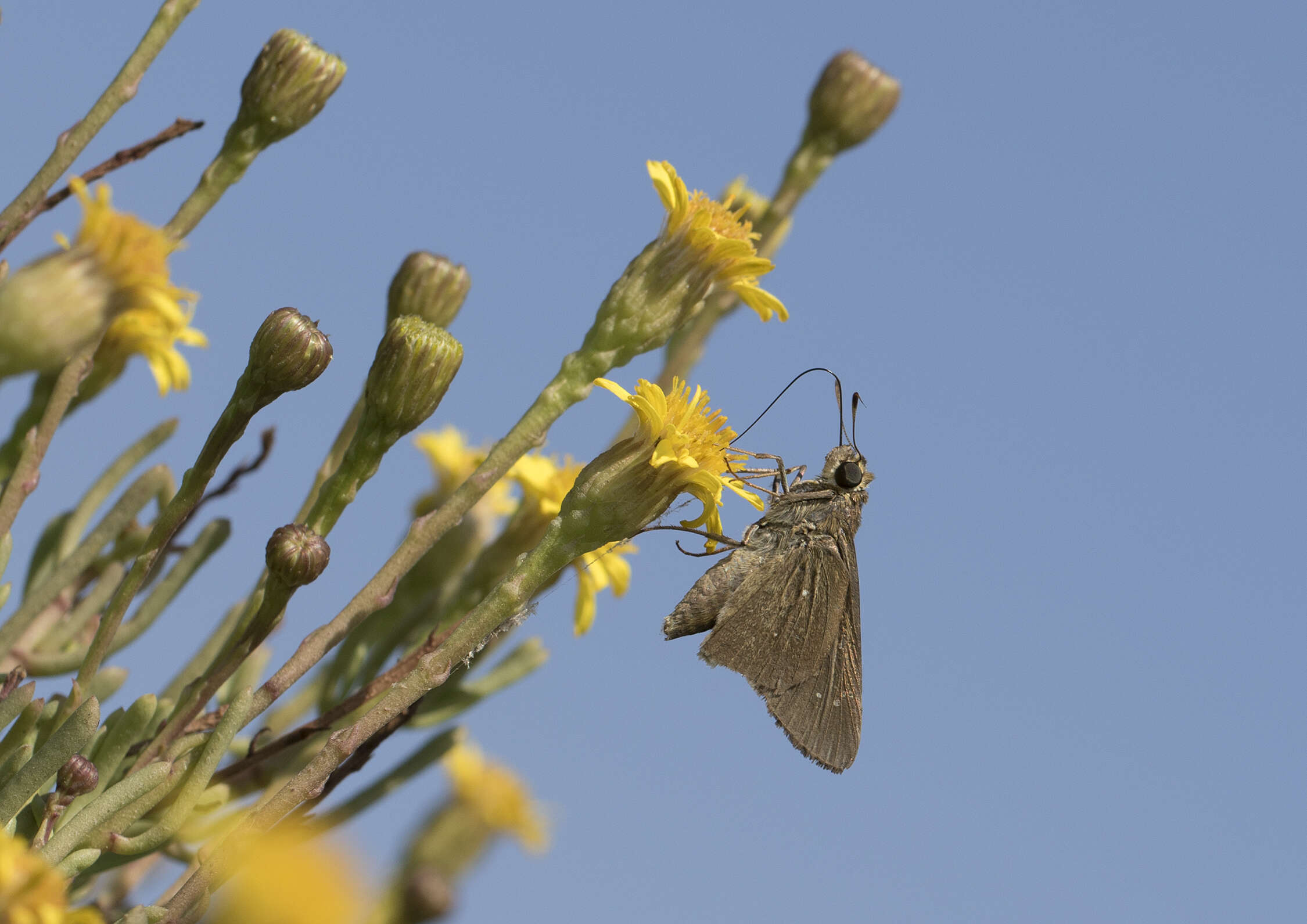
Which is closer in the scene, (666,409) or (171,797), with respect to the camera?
(171,797)

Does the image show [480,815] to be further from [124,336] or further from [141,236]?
[141,236]

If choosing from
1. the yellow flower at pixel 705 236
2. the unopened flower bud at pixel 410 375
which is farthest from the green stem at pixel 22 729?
the yellow flower at pixel 705 236

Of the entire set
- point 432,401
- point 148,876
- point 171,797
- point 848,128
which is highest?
point 848,128

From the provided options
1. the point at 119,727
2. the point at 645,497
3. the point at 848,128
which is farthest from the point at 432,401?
the point at 848,128

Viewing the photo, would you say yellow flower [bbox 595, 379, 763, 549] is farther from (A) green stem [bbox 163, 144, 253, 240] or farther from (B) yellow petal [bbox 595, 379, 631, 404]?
(A) green stem [bbox 163, 144, 253, 240]

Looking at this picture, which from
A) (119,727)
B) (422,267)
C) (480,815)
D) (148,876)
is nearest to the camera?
(119,727)

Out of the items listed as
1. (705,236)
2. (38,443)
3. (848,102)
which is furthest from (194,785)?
(848,102)

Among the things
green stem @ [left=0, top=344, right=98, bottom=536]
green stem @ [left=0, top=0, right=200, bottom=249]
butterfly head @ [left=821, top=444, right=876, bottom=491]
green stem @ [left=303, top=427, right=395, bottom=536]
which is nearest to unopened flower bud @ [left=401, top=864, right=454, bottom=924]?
green stem @ [left=303, top=427, right=395, bottom=536]

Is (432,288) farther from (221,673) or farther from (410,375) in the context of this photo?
(221,673)
